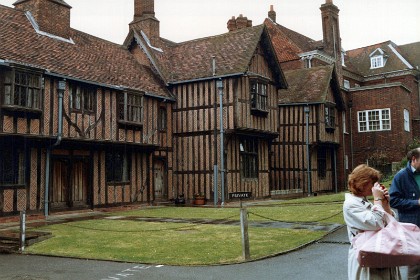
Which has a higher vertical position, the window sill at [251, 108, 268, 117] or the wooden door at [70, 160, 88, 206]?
the window sill at [251, 108, 268, 117]

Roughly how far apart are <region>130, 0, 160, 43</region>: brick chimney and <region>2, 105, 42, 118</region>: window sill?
1049cm

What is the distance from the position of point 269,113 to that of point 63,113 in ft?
35.5

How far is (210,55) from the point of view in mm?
23281

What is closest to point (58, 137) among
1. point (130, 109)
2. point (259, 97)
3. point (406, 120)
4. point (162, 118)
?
point (130, 109)

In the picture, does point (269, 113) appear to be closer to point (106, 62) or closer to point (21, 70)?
point (106, 62)

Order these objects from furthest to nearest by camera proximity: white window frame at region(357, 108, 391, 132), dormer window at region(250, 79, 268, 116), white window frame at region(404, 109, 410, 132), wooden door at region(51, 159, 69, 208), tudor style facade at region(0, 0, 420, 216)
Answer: white window frame at region(404, 109, 410, 132)
white window frame at region(357, 108, 391, 132)
dormer window at region(250, 79, 268, 116)
wooden door at region(51, 159, 69, 208)
tudor style facade at region(0, 0, 420, 216)

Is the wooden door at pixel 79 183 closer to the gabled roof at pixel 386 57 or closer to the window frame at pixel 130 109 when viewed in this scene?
the window frame at pixel 130 109

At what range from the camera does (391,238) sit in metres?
3.85

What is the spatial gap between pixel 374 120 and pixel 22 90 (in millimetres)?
24102

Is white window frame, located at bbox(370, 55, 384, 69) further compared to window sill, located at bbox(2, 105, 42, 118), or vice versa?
white window frame, located at bbox(370, 55, 384, 69)

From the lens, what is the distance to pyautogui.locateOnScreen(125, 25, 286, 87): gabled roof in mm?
21656

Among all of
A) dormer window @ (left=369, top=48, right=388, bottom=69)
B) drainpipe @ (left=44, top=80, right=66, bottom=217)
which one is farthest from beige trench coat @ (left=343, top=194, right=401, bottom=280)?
dormer window @ (left=369, top=48, right=388, bottom=69)

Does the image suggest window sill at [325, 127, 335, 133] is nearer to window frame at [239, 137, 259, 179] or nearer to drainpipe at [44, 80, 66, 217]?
window frame at [239, 137, 259, 179]

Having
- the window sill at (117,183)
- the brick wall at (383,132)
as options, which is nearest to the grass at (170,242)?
the window sill at (117,183)
